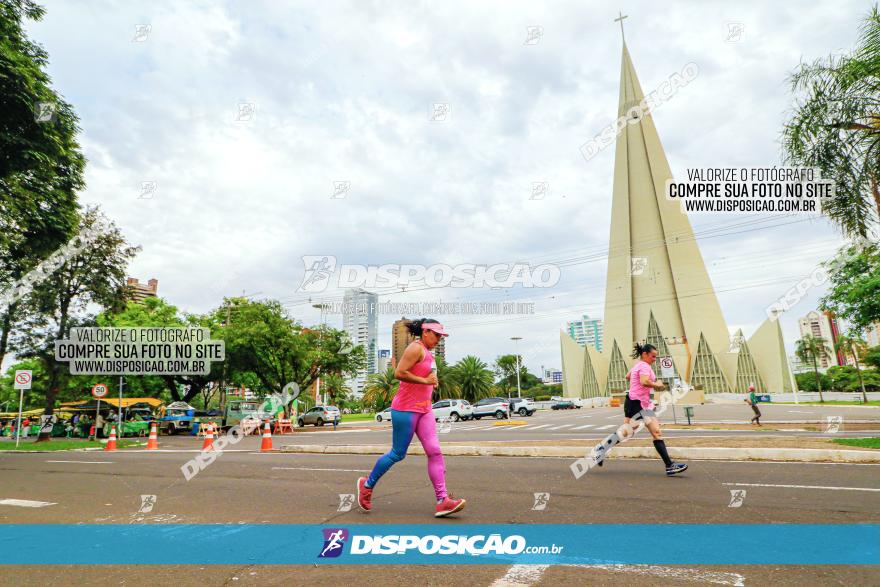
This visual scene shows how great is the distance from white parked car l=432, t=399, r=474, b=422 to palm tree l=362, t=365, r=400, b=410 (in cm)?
2691

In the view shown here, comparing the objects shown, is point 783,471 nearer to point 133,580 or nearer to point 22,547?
point 133,580

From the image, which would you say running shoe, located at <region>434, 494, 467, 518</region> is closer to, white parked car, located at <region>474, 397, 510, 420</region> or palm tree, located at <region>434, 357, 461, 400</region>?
white parked car, located at <region>474, 397, 510, 420</region>

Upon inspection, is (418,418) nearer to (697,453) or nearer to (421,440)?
(421,440)

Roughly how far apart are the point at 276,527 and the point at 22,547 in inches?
86.9

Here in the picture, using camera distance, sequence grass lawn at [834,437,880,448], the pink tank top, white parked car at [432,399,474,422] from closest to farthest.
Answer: the pink tank top, grass lawn at [834,437,880,448], white parked car at [432,399,474,422]

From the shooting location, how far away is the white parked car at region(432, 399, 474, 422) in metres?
36.2

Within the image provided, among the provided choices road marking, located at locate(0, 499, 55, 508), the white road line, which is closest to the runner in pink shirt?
the white road line

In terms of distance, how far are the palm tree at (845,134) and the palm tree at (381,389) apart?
55.4 metres

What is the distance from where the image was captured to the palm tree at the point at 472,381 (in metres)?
66.5

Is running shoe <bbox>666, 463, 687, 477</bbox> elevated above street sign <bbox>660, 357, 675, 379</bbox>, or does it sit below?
below

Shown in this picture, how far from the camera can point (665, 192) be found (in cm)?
8300

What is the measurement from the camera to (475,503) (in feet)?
18.3

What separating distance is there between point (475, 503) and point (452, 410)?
31486 millimetres

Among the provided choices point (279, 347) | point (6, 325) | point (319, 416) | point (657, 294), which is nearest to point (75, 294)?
point (6, 325)
